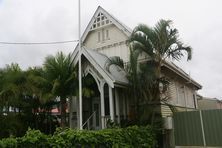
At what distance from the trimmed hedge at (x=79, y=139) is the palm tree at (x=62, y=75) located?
→ 4.13 meters

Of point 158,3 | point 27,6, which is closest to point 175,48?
point 158,3

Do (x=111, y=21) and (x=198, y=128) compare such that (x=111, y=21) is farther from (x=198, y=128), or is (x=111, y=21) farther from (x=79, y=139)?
(x=79, y=139)

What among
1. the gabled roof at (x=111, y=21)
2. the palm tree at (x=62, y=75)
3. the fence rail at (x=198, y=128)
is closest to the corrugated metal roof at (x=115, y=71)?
the palm tree at (x=62, y=75)

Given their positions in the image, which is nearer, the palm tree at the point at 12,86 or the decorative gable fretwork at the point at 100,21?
the palm tree at the point at 12,86

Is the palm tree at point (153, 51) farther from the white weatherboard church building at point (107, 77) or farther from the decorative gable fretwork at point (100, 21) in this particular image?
the decorative gable fretwork at point (100, 21)

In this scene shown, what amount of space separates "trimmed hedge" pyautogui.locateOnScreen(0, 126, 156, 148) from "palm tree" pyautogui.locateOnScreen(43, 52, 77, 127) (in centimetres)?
413

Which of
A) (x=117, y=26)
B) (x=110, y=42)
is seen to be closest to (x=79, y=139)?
(x=110, y=42)

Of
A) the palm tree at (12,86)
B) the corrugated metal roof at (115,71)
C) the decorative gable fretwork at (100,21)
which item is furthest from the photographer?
the decorative gable fretwork at (100,21)

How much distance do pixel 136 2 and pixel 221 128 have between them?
793 cm

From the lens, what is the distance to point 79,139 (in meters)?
8.54

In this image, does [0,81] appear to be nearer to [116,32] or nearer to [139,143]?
[116,32]

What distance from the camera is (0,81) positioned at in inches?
601

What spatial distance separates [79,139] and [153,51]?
6.95 metres

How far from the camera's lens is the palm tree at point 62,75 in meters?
13.4
